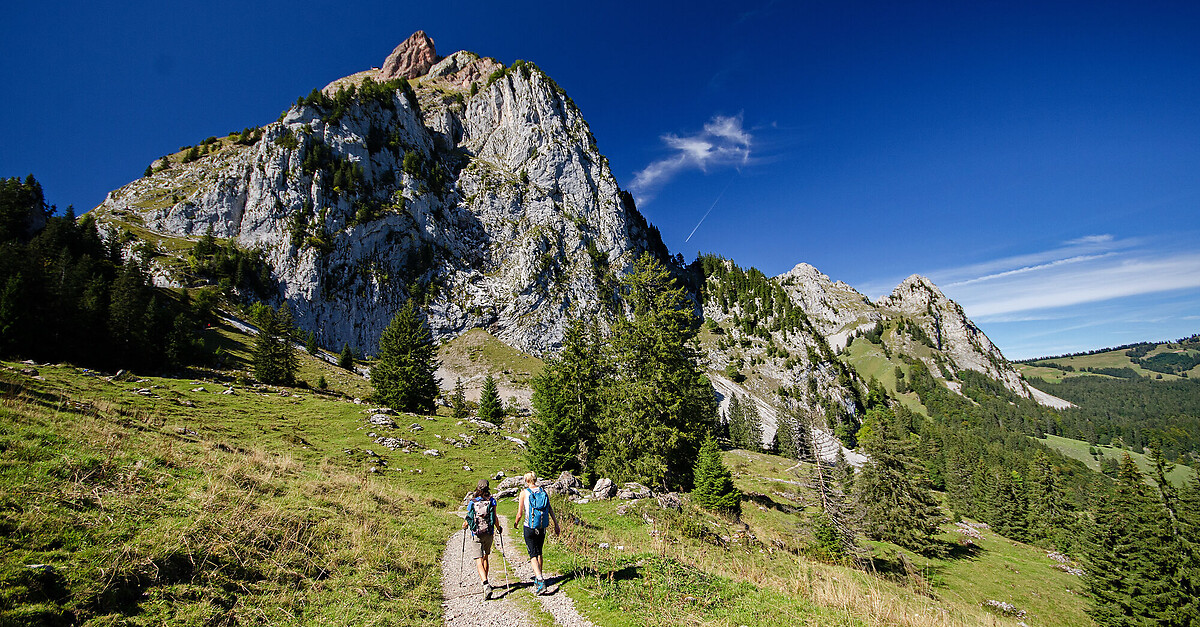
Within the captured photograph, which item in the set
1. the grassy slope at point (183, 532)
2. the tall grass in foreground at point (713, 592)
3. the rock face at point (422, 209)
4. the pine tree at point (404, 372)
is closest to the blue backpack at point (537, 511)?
the tall grass in foreground at point (713, 592)

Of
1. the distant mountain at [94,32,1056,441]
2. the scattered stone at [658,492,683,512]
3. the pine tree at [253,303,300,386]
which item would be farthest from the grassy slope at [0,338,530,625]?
the distant mountain at [94,32,1056,441]

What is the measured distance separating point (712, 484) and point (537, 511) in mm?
23225

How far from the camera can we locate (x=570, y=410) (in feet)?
104

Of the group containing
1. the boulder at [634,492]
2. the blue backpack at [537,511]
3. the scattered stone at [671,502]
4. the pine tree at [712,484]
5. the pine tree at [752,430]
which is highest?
the blue backpack at [537,511]

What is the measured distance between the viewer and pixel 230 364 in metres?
53.4

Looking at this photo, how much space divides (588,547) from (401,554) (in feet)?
18.8

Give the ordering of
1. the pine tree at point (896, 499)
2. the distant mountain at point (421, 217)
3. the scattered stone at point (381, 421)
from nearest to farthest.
Result: the scattered stone at point (381, 421), the pine tree at point (896, 499), the distant mountain at point (421, 217)

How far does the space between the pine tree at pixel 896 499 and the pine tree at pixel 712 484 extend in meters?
18.5

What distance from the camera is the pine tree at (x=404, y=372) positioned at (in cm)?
4531

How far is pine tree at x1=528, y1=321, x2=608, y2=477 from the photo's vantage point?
30406mm

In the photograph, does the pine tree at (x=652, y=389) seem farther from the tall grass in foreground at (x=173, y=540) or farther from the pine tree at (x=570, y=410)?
the tall grass in foreground at (x=173, y=540)

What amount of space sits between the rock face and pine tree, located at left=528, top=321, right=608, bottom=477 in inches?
3516

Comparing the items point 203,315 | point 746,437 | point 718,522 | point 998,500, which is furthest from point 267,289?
point 998,500

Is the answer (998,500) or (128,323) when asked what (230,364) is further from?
(998,500)
